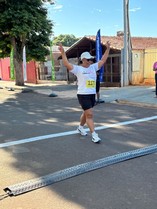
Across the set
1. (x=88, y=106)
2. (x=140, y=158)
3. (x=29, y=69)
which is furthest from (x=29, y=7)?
(x=140, y=158)

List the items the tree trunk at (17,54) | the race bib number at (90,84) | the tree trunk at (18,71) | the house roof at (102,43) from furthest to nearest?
the tree trunk at (18,71) < the tree trunk at (17,54) < the house roof at (102,43) < the race bib number at (90,84)

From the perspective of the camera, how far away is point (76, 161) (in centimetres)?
455

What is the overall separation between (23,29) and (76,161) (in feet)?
50.0

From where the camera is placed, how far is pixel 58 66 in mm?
28859

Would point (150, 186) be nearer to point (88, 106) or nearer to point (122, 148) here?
point (122, 148)

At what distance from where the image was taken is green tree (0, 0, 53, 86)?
18.2 metres

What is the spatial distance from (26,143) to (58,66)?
77.8ft

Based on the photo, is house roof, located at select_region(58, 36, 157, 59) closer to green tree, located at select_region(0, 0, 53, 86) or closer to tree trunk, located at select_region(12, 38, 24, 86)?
green tree, located at select_region(0, 0, 53, 86)

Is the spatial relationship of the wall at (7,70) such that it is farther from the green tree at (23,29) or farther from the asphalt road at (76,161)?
the asphalt road at (76,161)

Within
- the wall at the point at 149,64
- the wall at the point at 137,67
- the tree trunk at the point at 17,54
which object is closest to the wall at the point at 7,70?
the tree trunk at the point at 17,54

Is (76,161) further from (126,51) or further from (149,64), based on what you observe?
(149,64)

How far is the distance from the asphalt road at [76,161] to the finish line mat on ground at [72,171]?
97mm

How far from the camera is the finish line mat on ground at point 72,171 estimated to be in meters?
3.62

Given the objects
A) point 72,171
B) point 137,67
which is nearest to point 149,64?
point 137,67
